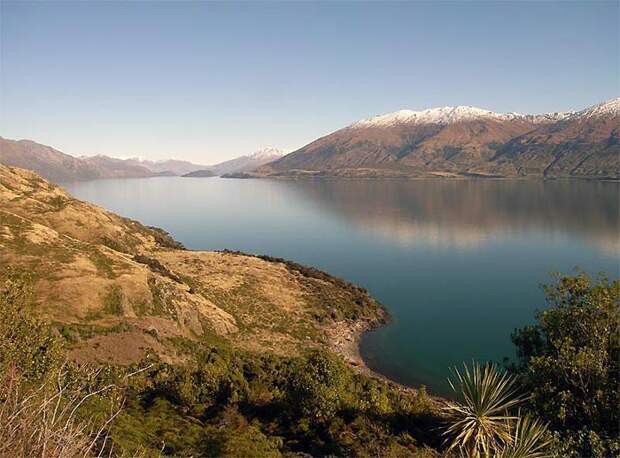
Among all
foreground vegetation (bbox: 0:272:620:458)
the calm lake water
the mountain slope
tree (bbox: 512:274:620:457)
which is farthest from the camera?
the calm lake water

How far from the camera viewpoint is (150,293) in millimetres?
52750

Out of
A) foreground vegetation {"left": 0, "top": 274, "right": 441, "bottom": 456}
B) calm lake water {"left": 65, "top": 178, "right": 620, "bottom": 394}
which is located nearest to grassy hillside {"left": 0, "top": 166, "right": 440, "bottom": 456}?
foreground vegetation {"left": 0, "top": 274, "right": 441, "bottom": 456}

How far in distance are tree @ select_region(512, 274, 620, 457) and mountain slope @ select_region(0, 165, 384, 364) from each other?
3338 cm

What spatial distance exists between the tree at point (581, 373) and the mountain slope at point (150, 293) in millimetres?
33380

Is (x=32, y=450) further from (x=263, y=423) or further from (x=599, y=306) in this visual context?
(x=599, y=306)

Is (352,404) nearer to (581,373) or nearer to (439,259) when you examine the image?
(581,373)

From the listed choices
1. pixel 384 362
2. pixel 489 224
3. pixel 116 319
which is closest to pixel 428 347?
pixel 384 362

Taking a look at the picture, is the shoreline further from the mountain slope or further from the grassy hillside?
the mountain slope

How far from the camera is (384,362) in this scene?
57.7 meters

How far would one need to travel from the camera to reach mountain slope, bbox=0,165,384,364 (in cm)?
4481

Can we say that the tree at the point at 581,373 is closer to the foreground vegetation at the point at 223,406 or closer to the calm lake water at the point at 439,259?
the foreground vegetation at the point at 223,406

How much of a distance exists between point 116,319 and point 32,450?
42.4 m

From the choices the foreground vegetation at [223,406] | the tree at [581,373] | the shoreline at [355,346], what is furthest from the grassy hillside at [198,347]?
the tree at [581,373]

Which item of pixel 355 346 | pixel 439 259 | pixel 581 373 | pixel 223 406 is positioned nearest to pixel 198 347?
pixel 223 406
